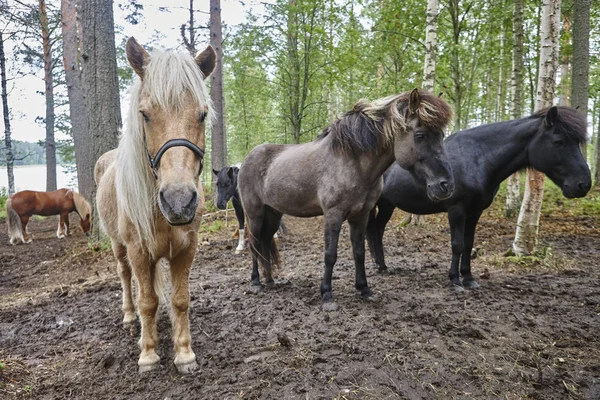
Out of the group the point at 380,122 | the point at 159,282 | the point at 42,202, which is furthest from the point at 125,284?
the point at 42,202

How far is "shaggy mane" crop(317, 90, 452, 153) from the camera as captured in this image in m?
3.45

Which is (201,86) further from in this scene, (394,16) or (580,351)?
(394,16)

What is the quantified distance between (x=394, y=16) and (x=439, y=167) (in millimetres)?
7216

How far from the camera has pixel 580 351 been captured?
101 inches

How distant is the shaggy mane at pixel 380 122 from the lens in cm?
345

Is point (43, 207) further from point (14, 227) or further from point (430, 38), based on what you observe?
point (430, 38)

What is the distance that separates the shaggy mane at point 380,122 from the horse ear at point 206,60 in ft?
5.74

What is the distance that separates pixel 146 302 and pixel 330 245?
76.2 inches

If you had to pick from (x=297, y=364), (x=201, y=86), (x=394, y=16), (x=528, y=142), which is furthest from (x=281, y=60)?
(x=297, y=364)

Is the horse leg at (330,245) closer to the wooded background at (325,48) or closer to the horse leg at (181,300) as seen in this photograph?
the horse leg at (181,300)

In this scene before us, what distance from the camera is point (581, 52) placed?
7773 millimetres

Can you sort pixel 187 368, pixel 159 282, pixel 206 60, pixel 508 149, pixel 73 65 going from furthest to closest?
pixel 73 65
pixel 508 149
pixel 159 282
pixel 187 368
pixel 206 60

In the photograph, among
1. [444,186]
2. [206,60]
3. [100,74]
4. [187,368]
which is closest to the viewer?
[206,60]

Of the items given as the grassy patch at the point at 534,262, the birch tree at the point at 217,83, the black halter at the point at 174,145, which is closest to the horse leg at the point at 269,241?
the black halter at the point at 174,145
